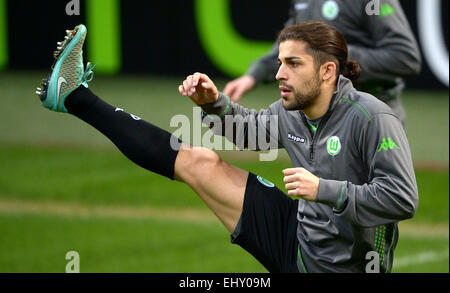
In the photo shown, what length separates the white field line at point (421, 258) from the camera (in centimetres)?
621

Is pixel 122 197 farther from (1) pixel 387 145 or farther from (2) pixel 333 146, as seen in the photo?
(1) pixel 387 145

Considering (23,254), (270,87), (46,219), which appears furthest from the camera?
(270,87)

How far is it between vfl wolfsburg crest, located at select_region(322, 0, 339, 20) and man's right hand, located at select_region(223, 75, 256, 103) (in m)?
0.73

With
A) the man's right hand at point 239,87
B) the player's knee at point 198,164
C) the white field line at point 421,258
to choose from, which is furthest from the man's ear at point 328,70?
the white field line at point 421,258

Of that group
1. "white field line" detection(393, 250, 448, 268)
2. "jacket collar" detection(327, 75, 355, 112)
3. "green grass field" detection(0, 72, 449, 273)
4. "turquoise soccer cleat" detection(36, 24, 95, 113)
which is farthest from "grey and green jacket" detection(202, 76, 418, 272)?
"white field line" detection(393, 250, 448, 268)

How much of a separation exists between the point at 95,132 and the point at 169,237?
13.9ft

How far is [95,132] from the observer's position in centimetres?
1087

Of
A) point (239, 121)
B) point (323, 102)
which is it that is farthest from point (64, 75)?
point (323, 102)

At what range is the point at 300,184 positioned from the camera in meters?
3.53

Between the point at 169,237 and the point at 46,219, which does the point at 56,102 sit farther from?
the point at 46,219

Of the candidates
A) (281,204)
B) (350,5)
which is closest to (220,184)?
(281,204)

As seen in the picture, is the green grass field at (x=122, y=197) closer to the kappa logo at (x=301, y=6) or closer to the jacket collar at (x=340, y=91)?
the kappa logo at (x=301, y=6)

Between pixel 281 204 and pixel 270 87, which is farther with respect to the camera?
pixel 270 87

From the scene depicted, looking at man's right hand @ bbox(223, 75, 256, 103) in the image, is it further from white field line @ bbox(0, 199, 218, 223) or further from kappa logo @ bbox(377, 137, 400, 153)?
white field line @ bbox(0, 199, 218, 223)
